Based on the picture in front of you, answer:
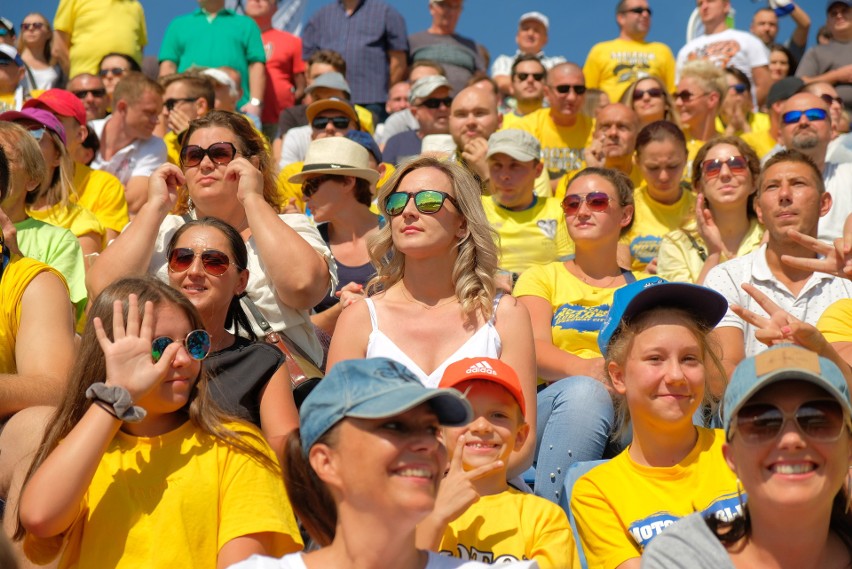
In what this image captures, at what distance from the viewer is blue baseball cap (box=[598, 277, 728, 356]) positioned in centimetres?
389

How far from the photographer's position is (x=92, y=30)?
35.3ft

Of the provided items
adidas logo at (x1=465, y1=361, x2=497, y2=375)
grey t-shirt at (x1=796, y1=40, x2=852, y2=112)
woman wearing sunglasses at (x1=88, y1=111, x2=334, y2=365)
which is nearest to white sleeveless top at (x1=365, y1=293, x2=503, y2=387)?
woman wearing sunglasses at (x1=88, y1=111, x2=334, y2=365)

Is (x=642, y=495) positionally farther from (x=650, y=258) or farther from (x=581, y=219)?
(x=650, y=258)

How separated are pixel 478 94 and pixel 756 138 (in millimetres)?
2145

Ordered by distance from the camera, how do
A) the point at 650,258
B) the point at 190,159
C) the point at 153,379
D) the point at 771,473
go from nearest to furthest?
the point at 771,473 → the point at 153,379 → the point at 190,159 → the point at 650,258

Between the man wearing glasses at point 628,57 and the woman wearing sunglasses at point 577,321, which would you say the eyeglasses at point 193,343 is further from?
the man wearing glasses at point 628,57

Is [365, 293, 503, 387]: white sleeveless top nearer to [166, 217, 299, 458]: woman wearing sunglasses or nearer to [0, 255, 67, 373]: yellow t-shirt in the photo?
[166, 217, 299, 458]: woman wearing sunglasses

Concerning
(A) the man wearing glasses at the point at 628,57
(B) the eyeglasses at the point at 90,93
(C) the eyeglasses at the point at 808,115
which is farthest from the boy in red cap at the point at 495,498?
(A) the man wearing glasses at the point at 628,57

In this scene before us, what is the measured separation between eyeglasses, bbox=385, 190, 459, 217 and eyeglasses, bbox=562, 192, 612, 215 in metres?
1.29

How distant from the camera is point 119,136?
7965mm

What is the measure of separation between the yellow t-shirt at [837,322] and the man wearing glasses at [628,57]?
19.7 ft

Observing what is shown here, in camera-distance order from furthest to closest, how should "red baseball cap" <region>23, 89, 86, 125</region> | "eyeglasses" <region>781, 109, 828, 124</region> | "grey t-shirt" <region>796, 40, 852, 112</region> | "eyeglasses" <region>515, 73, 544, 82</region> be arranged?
"grey t-shirt" <region>796, 40, 852, 112</region>, "eyeglasses" <region>515, 73, 544, 82</region>, "eyeglasses" <region>781, 109, 828, 124</region>, "red baseball cap" <region>23, 89, 86, 125</region>

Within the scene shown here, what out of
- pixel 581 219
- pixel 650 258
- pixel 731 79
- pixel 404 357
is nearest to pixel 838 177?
pixel 650 258

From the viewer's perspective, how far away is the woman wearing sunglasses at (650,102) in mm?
8531
